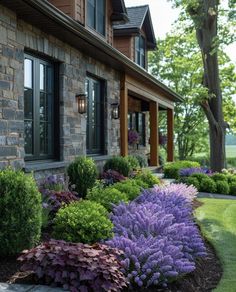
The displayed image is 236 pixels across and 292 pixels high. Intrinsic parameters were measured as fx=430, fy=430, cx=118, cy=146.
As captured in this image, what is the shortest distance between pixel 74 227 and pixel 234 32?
1221 centimetres

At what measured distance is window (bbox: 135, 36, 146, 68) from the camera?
15.9 metres

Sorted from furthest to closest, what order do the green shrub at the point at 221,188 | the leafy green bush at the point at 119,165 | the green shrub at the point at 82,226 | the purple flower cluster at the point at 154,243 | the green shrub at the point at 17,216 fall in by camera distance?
the green shrub at the point at 221,188
the leafy green bush at the point at 119,165
the green shrub at the point at 82,226
the green shrub at the point at 17,216
the purple flower cluster at the point at 154,243

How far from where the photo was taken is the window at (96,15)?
1088cm

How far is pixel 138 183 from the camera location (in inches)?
329

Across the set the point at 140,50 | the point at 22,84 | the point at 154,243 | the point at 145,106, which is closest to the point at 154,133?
the point at 145,106

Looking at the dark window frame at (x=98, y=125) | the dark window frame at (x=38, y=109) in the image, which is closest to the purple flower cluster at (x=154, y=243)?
the dark window frame at (x=38, y=109)

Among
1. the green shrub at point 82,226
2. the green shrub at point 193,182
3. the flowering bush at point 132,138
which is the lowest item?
the green shrub at point 193,182

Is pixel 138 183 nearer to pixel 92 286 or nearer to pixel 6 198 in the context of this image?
pixel 6 198

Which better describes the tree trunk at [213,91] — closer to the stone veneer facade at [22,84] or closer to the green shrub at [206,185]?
the green shrub at [206,185]

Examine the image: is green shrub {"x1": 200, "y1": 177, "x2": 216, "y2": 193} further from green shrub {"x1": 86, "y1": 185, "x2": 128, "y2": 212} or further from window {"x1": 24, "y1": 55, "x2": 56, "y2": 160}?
green shrub {"x1": 86, "y1": 185, "x2": 128, "y2": 212}

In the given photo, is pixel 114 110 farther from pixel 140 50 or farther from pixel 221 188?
pixel 140 50

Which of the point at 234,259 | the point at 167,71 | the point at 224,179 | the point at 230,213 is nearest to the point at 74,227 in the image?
the point at 234,259

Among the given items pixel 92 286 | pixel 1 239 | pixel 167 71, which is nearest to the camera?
pixel 92 286

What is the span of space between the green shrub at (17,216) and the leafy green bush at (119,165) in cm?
548
